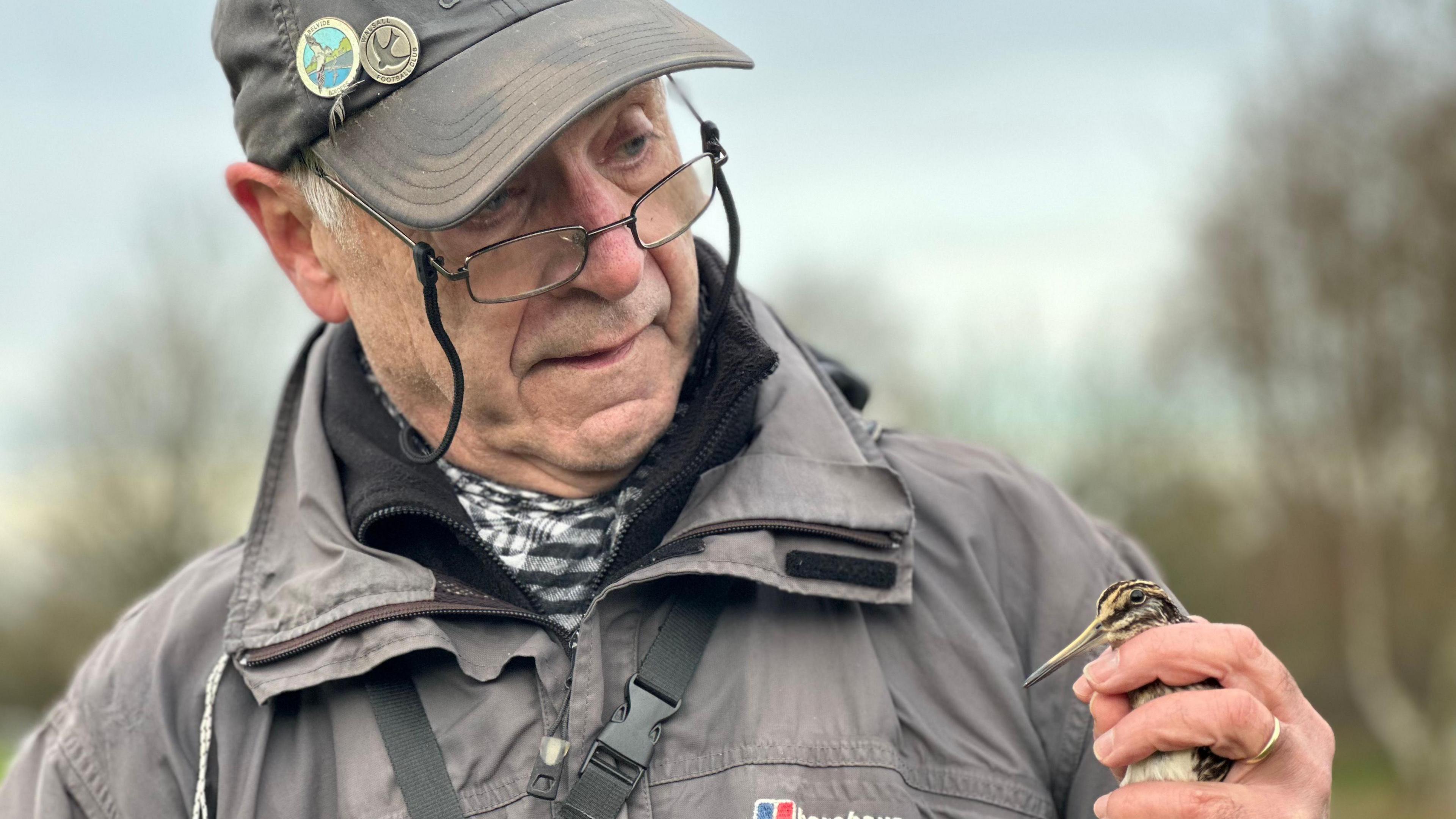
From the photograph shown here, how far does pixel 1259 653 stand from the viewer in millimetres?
2139

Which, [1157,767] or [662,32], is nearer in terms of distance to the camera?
[1157,767]

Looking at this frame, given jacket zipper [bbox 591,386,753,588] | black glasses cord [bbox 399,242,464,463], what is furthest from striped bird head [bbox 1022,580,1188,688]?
black glasses cord [bbox 399,242,464,463]

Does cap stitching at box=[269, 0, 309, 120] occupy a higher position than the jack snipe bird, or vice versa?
cap stitching at box=[269, 0, 309, 120]

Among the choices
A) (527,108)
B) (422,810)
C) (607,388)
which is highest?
(527,108)

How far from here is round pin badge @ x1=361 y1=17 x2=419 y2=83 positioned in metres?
2.56

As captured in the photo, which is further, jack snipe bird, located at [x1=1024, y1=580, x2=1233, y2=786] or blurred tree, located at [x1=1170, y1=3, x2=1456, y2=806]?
blurred tree, located at [x1=1170, y1=3, x2=1456, y2=806]

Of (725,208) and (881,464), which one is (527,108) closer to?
(725,208)

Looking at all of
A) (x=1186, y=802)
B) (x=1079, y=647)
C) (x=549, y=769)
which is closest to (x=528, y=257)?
(x=549, y=769)

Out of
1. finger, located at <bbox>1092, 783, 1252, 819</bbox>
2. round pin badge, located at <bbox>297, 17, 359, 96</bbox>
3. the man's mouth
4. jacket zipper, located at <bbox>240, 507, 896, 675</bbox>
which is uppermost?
round pin badge, located at <bbox>297, 17, 359, 96</bbox>

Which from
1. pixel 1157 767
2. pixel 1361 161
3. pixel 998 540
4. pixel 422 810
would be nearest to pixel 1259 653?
pixel 1157 767

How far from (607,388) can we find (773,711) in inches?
31.7

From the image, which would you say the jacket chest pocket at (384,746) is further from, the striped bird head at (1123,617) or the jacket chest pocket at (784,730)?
the striped bird head at (1123,617)

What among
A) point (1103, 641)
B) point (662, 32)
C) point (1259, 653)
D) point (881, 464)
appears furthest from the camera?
point (881, 464)

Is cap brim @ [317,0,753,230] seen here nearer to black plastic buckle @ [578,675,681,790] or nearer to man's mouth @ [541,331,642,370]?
man's mouth @ [541,331,642,370]
